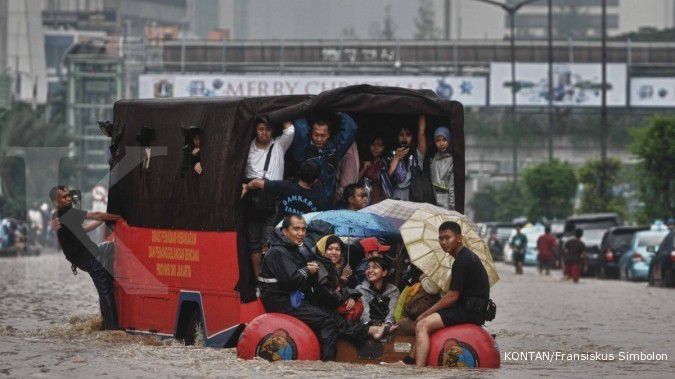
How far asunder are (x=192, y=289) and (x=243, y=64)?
101 metres

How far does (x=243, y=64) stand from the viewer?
11850 centimetres

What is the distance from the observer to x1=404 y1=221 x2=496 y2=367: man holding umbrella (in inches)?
629

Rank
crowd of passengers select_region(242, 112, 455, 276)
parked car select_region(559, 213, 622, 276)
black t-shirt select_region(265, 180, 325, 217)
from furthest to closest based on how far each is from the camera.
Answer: parked car select_region(559, 213, 622, 276)
crowd of passengers select_region(242, 112, 455, 276)
black t-shirt select_region(265, 180, 325, 217)

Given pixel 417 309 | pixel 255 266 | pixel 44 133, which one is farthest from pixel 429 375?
pixel 44 133

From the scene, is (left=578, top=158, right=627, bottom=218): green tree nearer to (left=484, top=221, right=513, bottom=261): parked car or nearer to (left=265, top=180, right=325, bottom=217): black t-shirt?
(left=484, top=221, right=513, bottom=261): parked car

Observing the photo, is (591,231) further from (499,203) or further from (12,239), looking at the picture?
(499,203)

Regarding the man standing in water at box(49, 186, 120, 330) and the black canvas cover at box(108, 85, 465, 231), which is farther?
the man standing in water at box(49, 186, 120, 330)

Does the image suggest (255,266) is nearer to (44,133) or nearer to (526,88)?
(44,133)

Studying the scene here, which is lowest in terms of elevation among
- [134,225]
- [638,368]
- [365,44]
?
[638,368]

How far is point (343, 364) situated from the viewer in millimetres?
16125

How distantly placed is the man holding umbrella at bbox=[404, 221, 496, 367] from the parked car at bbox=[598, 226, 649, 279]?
3150 centimetres

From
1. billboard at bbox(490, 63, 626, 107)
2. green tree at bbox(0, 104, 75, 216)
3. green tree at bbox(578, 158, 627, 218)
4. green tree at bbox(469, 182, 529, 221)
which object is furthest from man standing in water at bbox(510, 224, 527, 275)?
billboard at bbox(490, 63, 626, 107)

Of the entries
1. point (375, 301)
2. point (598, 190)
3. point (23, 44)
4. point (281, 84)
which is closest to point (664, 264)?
point (375, 301)

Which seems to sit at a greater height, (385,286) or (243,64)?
(243,64)
